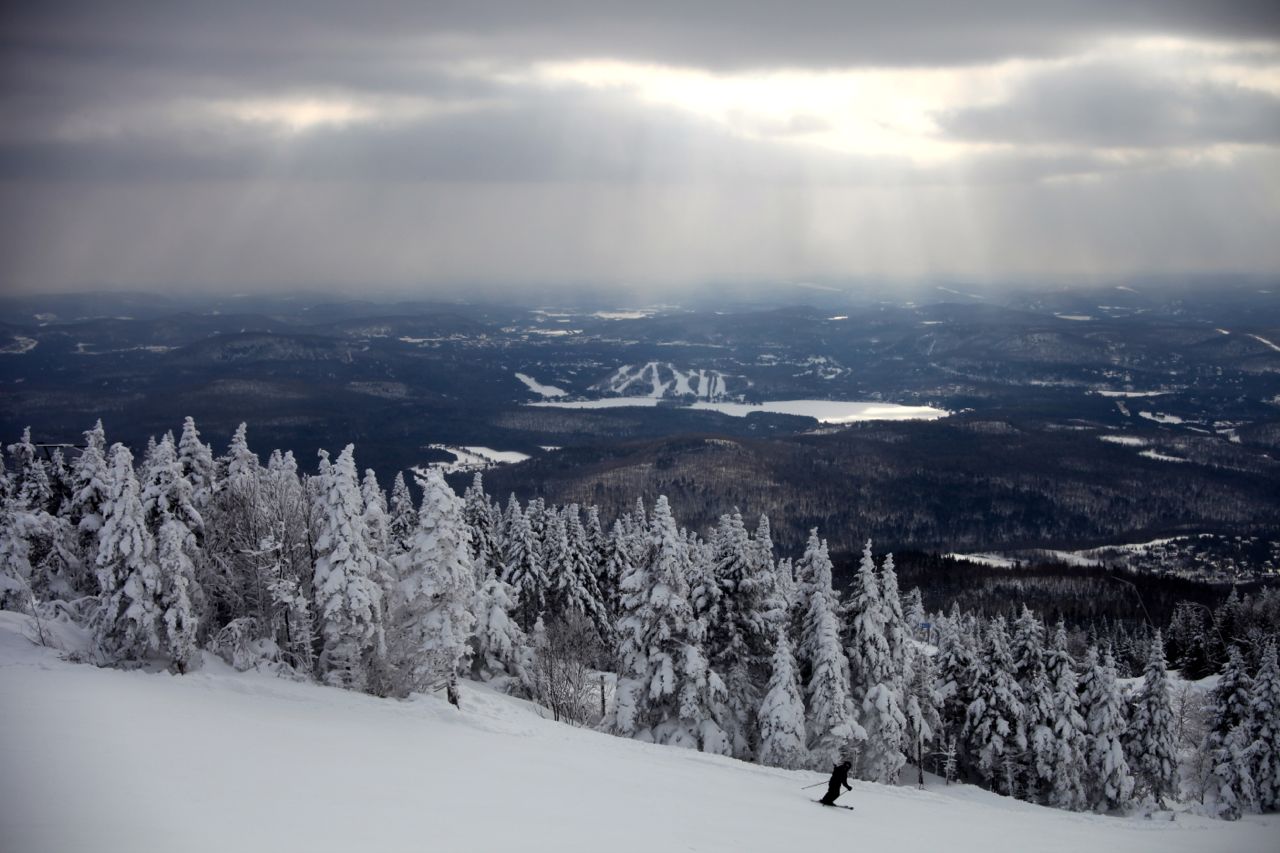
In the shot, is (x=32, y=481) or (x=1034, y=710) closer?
(x=32, y=481)

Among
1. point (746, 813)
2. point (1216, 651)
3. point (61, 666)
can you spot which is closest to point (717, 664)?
point (746, 813)

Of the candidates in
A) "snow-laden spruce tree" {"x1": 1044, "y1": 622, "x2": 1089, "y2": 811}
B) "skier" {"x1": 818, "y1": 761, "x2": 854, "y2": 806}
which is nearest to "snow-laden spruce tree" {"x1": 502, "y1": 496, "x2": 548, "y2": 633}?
"snow-laden spruce tree" {"x1": 1044, "y1": 622, "x2": 1089, "y2": 811}

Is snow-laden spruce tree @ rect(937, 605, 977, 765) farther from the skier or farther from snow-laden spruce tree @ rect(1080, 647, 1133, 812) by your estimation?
the skier

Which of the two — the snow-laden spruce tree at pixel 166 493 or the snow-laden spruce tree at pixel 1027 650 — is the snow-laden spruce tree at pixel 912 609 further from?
the snow-laden spruce tree at pixel 166 493

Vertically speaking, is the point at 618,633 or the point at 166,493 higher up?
the point at 166,493

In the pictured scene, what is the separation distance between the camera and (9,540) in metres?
33.6

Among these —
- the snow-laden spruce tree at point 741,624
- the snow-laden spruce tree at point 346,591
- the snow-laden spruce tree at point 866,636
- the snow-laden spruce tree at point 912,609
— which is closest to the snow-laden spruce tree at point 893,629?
the snow-laden spruce tree at point 866,636

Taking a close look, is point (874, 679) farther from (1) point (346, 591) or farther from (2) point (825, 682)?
(1) point (346, 591)

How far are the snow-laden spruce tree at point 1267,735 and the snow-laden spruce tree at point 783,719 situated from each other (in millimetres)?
26103

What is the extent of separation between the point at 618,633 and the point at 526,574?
703 inches

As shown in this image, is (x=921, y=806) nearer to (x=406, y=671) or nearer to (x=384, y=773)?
(x=384, y=773)

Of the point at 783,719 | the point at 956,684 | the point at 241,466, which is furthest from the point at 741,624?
the point at 241,466

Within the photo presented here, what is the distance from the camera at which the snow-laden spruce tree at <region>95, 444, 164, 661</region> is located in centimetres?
2697

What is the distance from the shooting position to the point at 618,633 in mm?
40938
